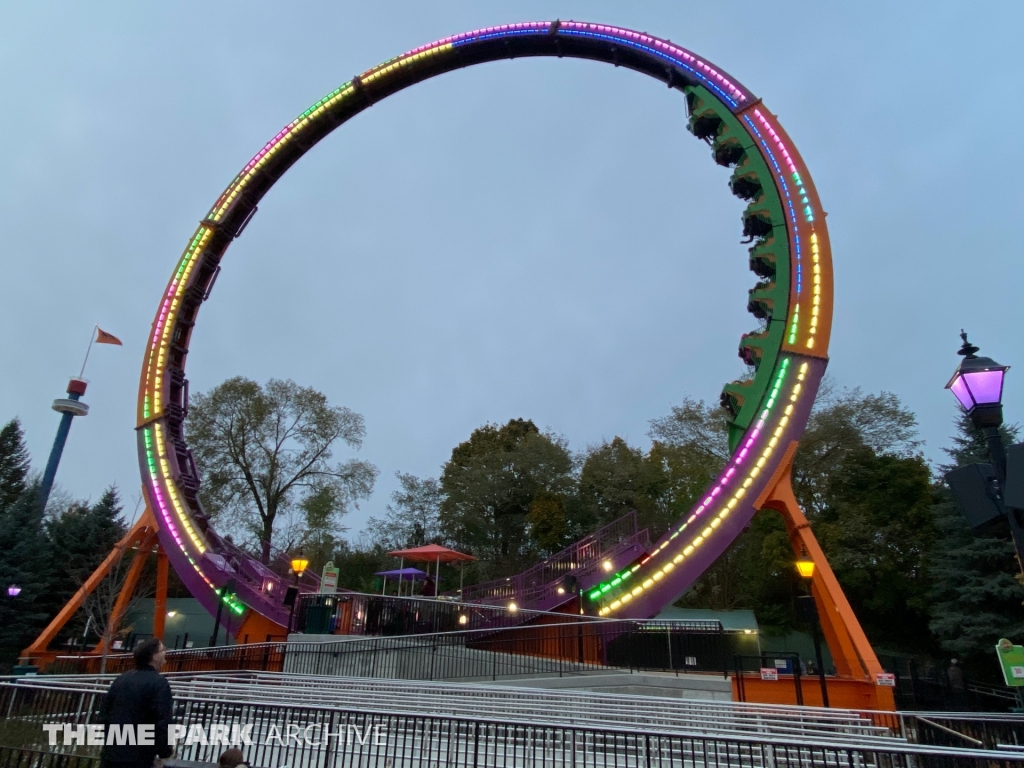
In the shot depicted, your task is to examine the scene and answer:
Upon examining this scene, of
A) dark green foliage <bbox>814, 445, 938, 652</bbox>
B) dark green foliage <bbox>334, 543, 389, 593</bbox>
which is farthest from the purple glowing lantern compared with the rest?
dark green foliage <bbox>334, 543, 389, 593</bbox>

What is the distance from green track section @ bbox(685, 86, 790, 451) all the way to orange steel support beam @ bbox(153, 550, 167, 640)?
1765 cm

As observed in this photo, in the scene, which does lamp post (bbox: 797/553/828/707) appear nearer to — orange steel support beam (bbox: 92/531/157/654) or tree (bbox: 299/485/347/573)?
orange steel support beam (bbox: 92/531/157/654)

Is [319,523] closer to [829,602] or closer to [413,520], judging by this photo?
[413,520]

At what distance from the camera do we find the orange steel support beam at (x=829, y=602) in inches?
468

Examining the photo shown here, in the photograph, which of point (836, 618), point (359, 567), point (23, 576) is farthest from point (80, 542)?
point (836, 618)

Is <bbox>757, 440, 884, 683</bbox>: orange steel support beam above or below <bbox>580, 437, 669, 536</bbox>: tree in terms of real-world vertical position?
below

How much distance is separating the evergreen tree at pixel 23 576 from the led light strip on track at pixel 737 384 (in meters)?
8.99

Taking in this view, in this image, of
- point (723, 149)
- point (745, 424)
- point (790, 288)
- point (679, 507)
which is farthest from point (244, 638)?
point (679, 507)

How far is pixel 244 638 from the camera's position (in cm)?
1811

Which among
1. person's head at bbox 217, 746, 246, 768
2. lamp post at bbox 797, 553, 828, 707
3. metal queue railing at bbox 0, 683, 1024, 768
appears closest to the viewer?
person's head at bbox 217, 746, 246, 768

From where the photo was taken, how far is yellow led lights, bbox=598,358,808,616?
13.5m

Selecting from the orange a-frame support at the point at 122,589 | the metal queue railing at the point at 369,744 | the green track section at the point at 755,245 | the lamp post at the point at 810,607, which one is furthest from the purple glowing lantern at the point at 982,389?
the orange a-frame support at the point at 122,589

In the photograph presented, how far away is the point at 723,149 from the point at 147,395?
2055 centimetres

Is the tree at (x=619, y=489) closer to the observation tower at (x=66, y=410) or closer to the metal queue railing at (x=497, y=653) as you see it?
the metal queue railing at (x=497, y=653)
